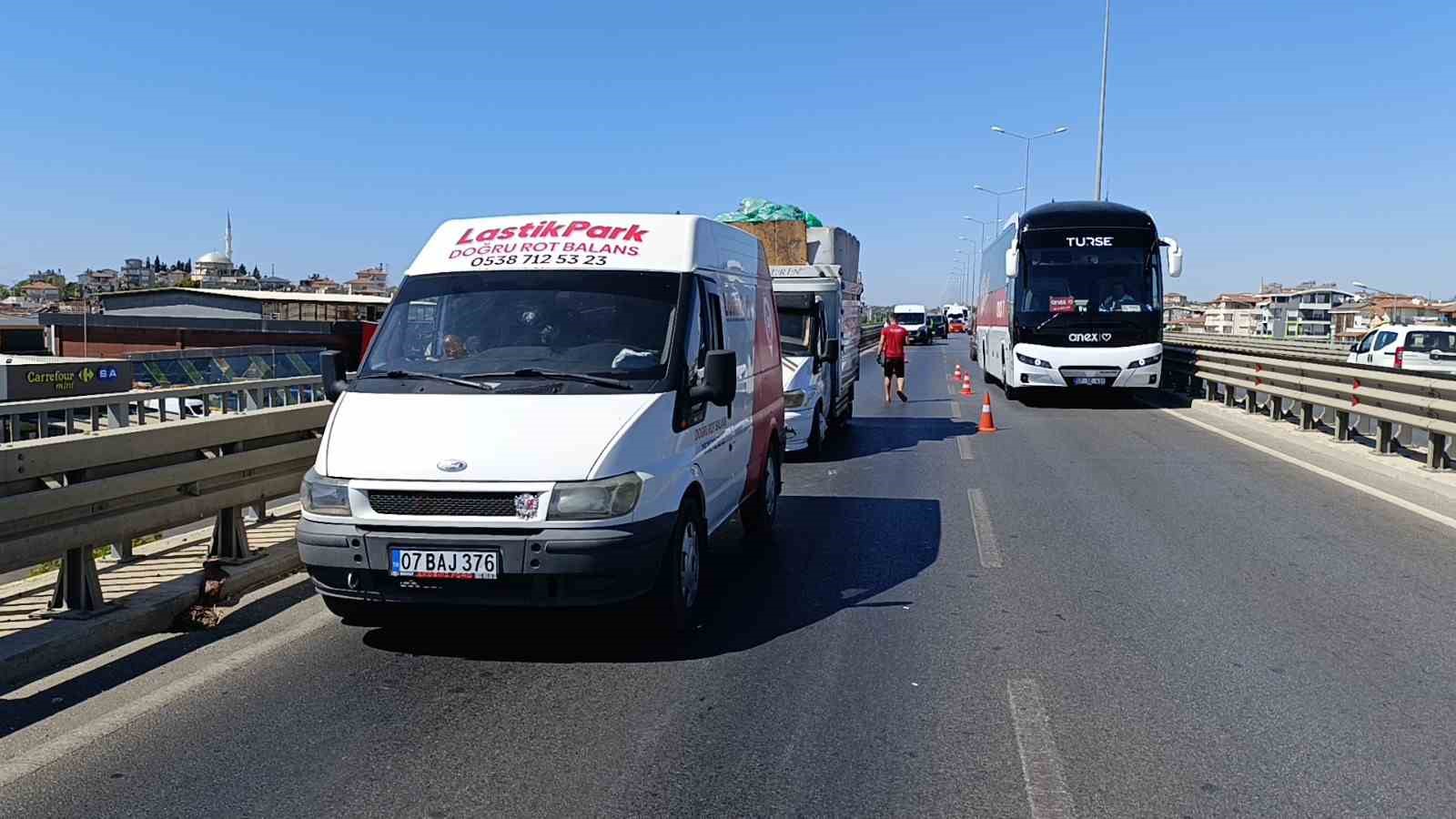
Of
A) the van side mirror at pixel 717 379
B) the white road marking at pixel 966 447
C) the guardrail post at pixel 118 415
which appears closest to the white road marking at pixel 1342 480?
the white road marking at pixel 966 447

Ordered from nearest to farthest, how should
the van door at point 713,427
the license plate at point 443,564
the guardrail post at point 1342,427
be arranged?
the license plate at point 443,564, the van door at point 713,427, the guardrail post at point 1342,427

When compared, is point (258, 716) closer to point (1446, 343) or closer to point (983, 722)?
point (983, 722)

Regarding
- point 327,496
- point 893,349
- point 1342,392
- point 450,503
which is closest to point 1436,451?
point 1342,392

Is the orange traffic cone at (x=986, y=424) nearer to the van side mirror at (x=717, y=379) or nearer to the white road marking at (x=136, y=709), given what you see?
the van side mirror at (x=717, y=379)

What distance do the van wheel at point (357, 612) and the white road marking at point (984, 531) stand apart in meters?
3.82

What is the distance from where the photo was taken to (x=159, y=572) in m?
6.75

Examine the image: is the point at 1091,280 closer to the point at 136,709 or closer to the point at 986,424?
the point at 986,424

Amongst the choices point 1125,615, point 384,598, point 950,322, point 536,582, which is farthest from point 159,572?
point 950,322

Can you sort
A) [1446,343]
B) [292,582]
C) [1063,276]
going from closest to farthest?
[292,582]
[1063,276]
[1446,343]

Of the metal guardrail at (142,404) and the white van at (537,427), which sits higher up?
the white van at (537,427)

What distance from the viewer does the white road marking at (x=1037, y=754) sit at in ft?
12.9

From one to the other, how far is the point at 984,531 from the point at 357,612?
4.84 meters

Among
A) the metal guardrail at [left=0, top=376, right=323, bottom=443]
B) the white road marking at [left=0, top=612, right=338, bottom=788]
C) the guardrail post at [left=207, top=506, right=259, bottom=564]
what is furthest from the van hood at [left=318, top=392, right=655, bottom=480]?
the metal guardrail at [left=0, top=376, right=323, bottom=443]

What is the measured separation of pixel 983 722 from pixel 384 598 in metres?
2.75
